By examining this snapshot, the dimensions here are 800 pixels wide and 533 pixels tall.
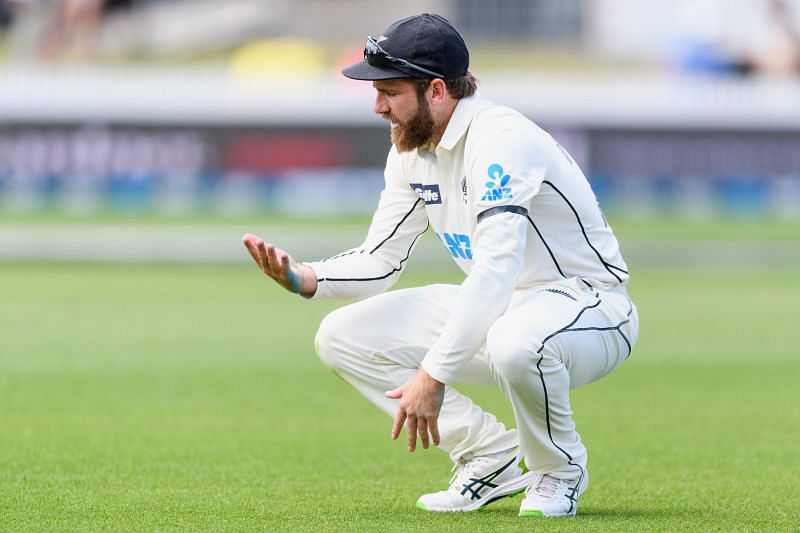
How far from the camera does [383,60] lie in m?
4.73

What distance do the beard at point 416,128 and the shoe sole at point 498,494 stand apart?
118cm

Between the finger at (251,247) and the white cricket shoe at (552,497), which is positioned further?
the white cricket shoe at (552,497)

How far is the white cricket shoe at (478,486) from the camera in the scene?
507 centimetres

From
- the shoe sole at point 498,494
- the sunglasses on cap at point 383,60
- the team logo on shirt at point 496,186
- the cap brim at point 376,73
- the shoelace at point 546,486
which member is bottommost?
the shoe sole at point 498,494

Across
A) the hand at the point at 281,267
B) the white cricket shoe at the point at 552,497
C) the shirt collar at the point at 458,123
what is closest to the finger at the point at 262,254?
the hand at the point at 281,267

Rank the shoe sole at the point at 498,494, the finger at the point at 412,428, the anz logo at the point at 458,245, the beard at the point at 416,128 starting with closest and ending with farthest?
the finger at the point at 412,428 → the beard at the point at 416,128 → the anz logo at the point at 458,245 → the shoe sole at the point at 498,494

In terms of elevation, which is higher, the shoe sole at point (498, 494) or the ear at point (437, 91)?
the ear at point (437, 91)

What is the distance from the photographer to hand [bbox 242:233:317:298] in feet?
15.6

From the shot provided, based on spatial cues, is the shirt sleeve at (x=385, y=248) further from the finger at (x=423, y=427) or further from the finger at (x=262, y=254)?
the finger at (x=423, y=427)

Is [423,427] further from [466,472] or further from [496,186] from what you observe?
[496,186]

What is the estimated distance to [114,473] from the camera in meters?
5.64

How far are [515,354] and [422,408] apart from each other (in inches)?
12.7

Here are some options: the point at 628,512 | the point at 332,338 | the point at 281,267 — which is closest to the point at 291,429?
the point at 332,338

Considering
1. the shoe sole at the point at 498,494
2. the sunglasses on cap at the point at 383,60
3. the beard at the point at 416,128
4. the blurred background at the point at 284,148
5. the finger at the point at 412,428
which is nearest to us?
the finger at the point at 412,428
